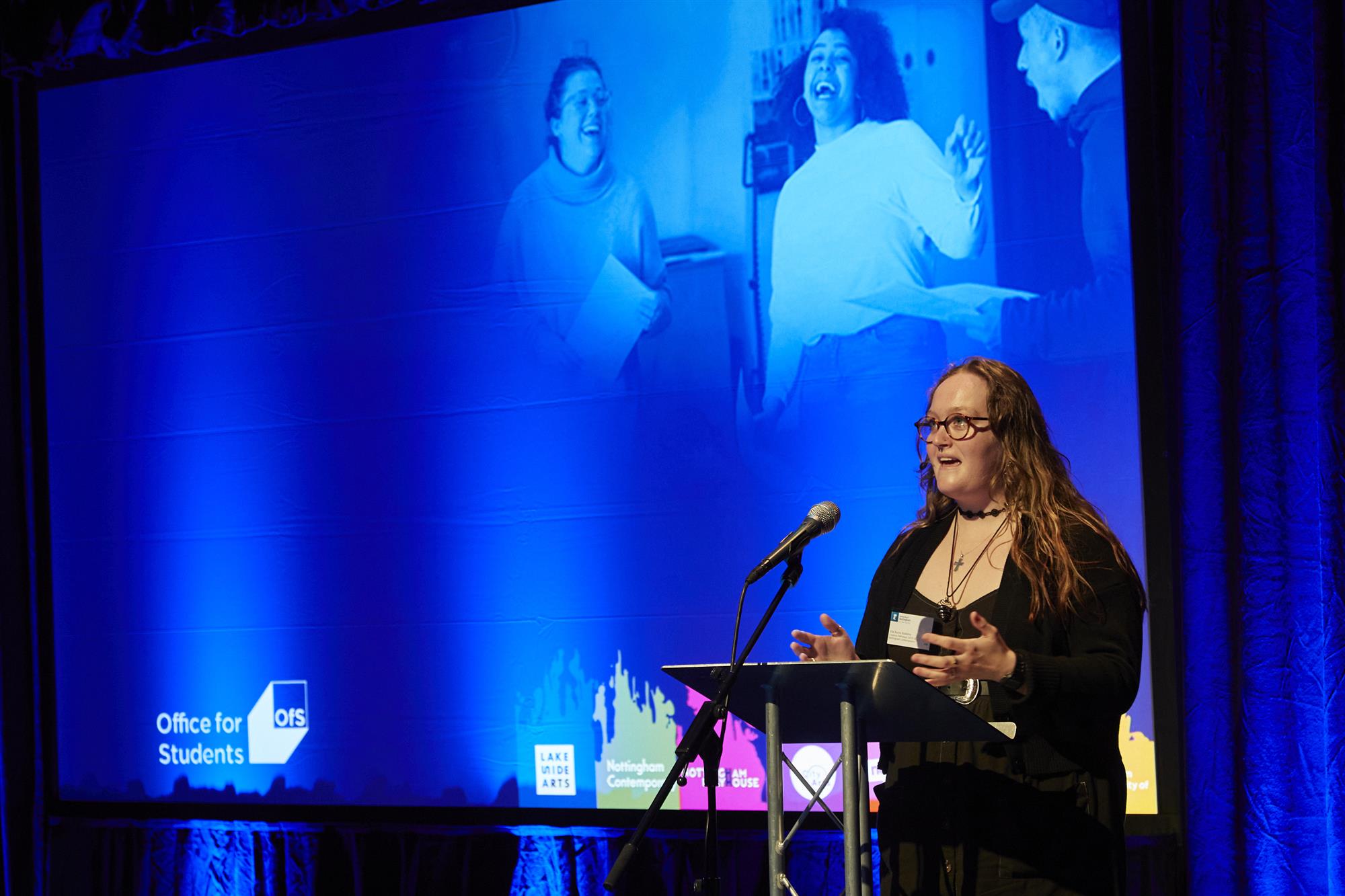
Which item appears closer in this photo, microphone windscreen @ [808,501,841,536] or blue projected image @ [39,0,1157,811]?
microphone windscreen @ [808,501,841,536]

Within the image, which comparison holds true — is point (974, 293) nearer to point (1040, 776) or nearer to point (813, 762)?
point (813, 762)

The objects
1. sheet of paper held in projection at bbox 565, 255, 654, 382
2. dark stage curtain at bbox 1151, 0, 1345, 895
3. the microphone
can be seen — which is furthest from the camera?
sheet of paper held in projection at bbox 565, 255, 654, 382

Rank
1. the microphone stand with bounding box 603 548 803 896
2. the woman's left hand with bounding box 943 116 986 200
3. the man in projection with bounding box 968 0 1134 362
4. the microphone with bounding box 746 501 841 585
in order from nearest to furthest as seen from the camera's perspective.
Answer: the microphone stand with bounding box 603 548 803 896 → the microphone with bounding box 746 501 841 585 → the man in projection with bounding box 968 0 1134 362 → the woman's left hand with bounding box 943 116 986 200

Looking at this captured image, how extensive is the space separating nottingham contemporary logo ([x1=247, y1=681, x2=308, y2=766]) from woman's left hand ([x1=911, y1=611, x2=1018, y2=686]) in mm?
2610

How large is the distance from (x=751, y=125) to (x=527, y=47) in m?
0.75

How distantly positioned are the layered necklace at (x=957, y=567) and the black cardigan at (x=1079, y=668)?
0.07 metres

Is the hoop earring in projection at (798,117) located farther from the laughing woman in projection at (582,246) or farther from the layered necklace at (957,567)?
the layered necklace at (957,567)

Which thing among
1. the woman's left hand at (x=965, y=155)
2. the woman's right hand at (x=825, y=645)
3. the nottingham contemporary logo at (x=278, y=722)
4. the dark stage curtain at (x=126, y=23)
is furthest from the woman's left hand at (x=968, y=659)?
the dark stage curtain at (x=126, y=23)

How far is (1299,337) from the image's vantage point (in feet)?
9.84

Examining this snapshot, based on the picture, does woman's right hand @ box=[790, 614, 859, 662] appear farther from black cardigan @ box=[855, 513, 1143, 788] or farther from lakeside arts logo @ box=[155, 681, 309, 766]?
lakeside arts logo @ box=[155, 681, 309, 766]

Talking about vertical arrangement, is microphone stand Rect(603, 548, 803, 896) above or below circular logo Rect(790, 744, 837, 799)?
above

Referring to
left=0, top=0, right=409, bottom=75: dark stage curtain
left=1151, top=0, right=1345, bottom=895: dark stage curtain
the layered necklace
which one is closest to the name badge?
the layered necklace

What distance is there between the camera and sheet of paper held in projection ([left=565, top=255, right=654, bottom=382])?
3.61 m

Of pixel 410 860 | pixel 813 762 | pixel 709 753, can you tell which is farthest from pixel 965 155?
pixel 410 860
